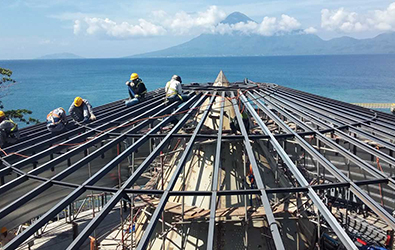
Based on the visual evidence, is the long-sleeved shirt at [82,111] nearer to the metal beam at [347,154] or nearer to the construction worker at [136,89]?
the construction worker at [136,89]

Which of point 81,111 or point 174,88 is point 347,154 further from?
point 81,111

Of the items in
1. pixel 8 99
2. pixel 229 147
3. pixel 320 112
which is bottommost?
pixel 8 99

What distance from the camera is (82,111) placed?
620 inches

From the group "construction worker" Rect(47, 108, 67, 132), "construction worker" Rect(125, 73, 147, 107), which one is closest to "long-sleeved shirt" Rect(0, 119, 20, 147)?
"construction worker" Rect(47, 108, 67, 132)

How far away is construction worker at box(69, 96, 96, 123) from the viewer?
15134mm

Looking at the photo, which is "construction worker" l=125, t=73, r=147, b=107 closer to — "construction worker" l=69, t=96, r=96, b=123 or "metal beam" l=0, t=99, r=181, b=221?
"metal beam" l=0, t=99, r=181, b=221

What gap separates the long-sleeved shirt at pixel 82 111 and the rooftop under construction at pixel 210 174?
551 mm

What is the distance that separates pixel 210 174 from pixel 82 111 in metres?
6.77

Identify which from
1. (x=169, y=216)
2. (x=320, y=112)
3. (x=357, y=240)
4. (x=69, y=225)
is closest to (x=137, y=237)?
(x=169, y=216)

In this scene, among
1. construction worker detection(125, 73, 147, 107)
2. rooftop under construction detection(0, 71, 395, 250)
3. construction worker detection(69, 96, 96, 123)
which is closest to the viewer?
rooftop under construction detection(0, 71, 395, 250)

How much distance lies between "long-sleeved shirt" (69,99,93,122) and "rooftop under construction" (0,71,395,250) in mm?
551

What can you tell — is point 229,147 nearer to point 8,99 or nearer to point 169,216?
point 169,216

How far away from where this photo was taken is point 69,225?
19422 mm

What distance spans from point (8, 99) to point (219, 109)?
95.9 metres
